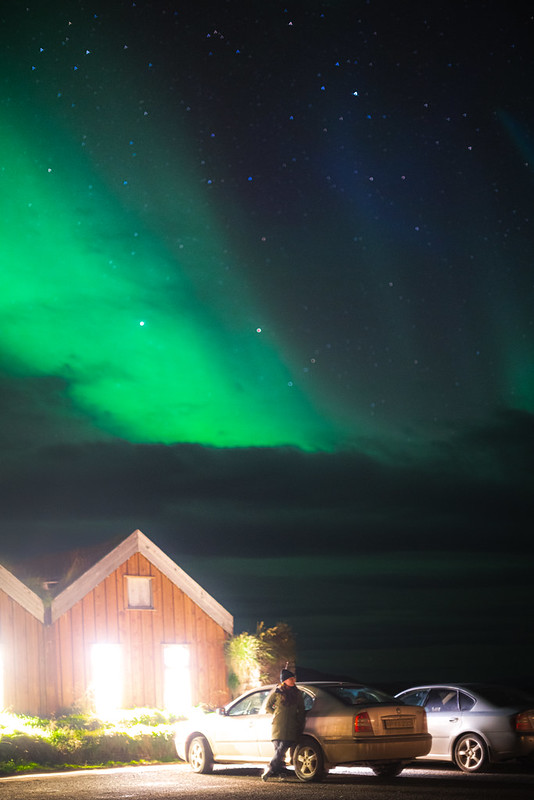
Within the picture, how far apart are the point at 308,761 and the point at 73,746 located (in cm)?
694

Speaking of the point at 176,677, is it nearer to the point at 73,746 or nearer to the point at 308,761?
the point at 73,746

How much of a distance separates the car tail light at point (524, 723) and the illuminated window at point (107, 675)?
13944mm

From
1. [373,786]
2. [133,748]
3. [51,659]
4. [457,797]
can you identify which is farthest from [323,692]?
[51,659]

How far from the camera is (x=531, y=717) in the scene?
49.7 feet

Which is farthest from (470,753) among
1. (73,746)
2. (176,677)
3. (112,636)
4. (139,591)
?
(139,591)

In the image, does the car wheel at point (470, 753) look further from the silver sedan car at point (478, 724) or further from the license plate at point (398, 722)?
the license plate at point (398, 722)

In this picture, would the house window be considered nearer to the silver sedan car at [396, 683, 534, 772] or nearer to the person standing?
the silver sedan car at [396, 683, 534, 772]

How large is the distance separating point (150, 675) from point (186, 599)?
101 inches

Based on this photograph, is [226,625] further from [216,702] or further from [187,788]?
[187,788]

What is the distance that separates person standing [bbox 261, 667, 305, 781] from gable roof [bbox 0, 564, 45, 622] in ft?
41.7

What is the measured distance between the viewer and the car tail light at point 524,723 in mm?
15102

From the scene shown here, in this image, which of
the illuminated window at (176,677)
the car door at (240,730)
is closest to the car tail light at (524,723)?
the car door at (240,730)

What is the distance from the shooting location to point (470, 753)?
615 inches

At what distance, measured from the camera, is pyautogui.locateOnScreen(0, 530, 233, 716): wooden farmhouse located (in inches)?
986
